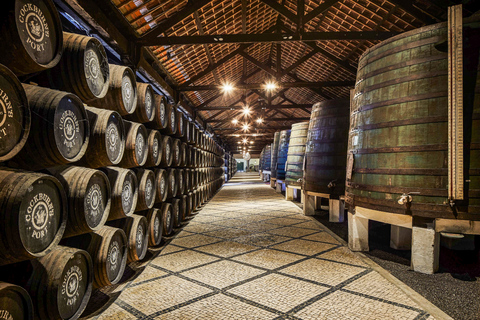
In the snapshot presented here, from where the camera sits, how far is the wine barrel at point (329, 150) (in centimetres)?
610

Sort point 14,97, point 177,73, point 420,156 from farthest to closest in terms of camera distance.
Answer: point 177,73
point 420,156
point 14,97

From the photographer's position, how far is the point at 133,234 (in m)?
3.68

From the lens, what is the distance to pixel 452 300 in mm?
2609

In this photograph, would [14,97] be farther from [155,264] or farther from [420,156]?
[420,156]

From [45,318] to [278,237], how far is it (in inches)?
149

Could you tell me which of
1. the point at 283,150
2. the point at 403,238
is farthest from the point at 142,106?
the point at 283,150

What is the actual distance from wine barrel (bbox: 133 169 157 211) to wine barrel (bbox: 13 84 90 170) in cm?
192

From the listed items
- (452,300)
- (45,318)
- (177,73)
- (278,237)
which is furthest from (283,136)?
(45,318)

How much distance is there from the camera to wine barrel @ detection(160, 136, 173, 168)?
16.9 ft

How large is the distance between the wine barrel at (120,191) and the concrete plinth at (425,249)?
355 cm

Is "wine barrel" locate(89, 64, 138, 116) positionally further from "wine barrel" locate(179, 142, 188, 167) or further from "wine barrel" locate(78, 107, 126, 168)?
"wine barrel" locate(179, 142, 188, 167)

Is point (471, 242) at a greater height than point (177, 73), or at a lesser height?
lesser

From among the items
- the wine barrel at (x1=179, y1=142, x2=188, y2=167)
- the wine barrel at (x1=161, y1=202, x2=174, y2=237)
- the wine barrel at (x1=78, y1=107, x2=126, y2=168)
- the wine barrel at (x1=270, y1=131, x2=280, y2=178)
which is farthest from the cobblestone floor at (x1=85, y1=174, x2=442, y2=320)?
the wine barrel at (x1=270, y1=131, x2=280, y2=178)

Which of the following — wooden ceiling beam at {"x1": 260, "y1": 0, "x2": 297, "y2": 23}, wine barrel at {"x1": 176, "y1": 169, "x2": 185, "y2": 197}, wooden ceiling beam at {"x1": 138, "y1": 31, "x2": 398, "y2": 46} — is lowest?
wine barrel at {"x1": 176, "y1": 169, "x2": 185, "y2": 197}
